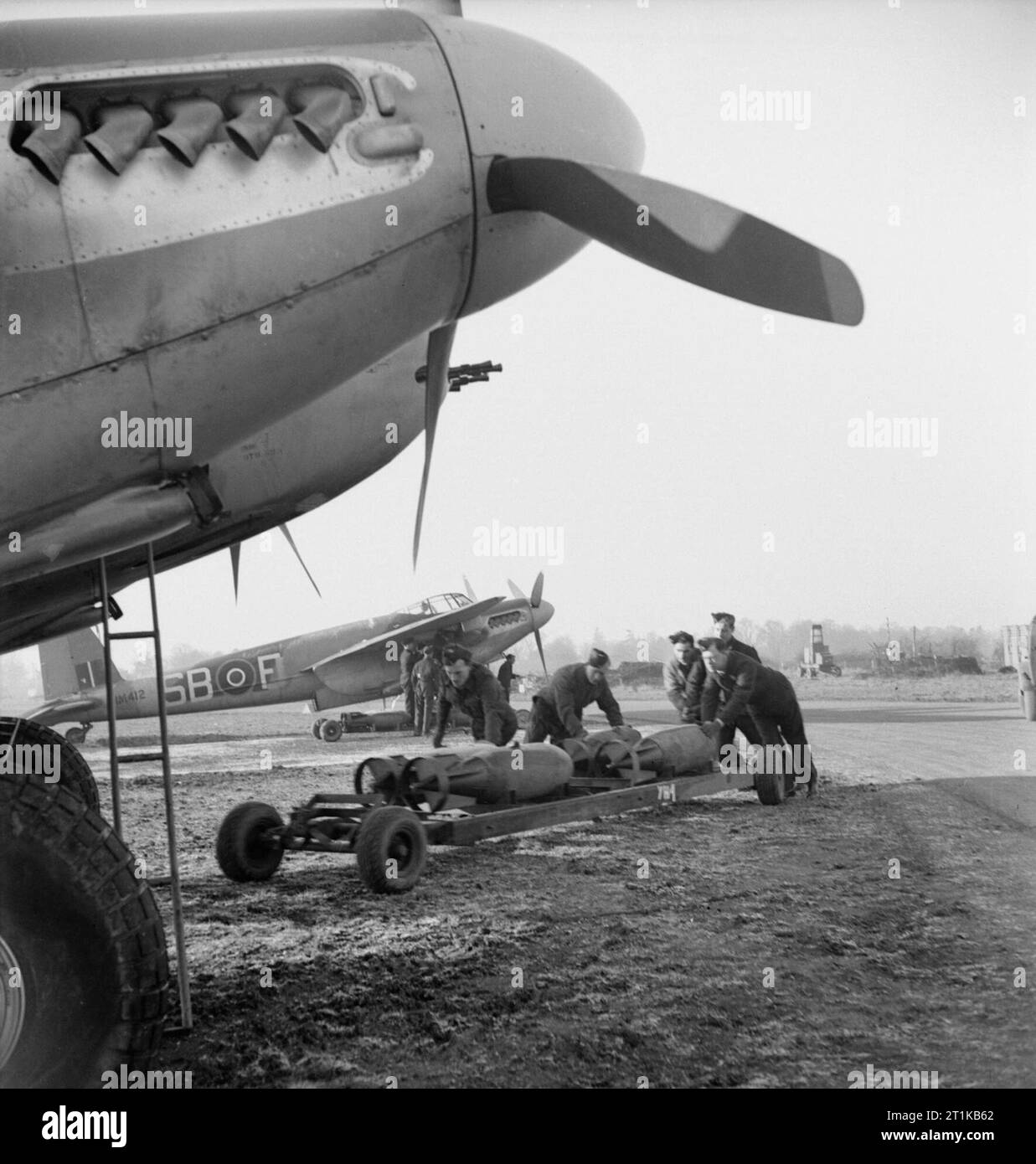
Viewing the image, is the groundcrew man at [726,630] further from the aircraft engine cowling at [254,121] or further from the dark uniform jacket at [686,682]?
the aircraft engine cowling at [254,121]

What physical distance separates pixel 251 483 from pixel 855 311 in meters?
2.63

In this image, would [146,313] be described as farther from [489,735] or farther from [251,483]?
[489,735]

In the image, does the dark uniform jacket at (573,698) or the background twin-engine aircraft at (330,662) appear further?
the background twin-engine aircraft at (330,662)

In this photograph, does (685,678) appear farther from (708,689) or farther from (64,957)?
(64,957)

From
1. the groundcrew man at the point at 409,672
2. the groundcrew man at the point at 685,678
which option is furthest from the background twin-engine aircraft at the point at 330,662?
the groundcrew man at the point at 685,678

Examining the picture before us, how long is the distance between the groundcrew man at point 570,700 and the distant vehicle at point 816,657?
1680mm

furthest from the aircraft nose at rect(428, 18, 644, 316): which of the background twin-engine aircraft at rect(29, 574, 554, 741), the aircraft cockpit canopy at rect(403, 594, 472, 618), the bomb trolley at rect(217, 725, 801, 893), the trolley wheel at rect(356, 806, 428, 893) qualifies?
the aircraft cockpit canopy at rect(403, 594, 472, 618)

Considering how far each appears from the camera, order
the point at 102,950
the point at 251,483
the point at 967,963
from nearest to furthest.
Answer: the point at 102,950 < the point at 967,963 < the point at 251,483

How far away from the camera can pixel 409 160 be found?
2756 mm

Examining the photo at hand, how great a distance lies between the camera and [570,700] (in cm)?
847

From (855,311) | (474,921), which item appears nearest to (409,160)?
(855,311)

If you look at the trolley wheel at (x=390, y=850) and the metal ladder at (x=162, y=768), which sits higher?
the metal ladder at (x=162, y=768)

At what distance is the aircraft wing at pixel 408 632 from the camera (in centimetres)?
1564
